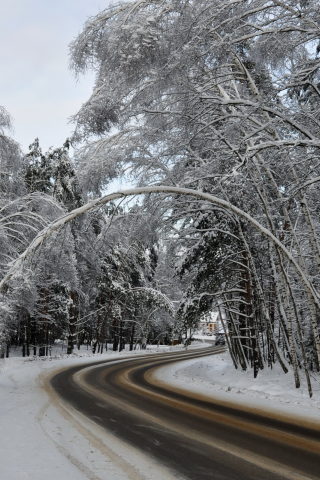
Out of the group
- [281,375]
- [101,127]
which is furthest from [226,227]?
[101,127]

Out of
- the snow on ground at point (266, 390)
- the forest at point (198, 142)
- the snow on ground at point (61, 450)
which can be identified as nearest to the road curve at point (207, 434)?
the snow on ground at point (61, 450)

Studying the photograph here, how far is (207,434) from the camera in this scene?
6.18 m

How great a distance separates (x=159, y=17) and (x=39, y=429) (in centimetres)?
699

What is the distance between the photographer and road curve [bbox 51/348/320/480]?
14.8 feet

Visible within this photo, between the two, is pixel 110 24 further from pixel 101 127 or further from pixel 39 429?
pixel 39 429

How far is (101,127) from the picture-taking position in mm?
9266

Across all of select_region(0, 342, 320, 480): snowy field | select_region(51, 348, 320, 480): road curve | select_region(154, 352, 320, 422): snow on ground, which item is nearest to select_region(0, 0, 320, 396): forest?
select_region(154, 352, 320, 422): snow on ground

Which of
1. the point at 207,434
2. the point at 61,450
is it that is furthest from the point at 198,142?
the point at 61,450

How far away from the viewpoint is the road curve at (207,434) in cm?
451

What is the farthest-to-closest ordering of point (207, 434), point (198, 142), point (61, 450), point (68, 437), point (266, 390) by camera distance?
point (266, 390) < point (198, 142) < point (207, 434) < point (68, 437) < point (61, 450)

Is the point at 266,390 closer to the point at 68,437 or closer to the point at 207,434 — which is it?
the point at 207,434

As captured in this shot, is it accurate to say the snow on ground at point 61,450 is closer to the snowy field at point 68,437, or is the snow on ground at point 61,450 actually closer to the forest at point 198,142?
the snowy field at point 68,437

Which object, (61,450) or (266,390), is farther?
(266,390)

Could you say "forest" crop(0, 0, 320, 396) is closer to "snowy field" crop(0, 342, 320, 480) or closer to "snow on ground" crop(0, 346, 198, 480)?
"snowy field" crop(0, 342, 320, 480)
